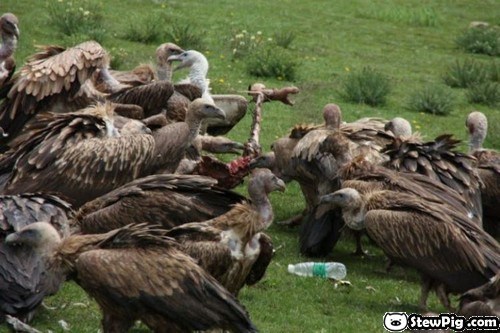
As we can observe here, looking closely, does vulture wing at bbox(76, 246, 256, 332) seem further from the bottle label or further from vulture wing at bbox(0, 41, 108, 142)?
vulture wing at bbox(0, 41, 108, 142)

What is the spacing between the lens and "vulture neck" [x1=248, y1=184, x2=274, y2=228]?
8952 millimetres

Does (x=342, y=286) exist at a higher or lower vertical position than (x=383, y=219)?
lower

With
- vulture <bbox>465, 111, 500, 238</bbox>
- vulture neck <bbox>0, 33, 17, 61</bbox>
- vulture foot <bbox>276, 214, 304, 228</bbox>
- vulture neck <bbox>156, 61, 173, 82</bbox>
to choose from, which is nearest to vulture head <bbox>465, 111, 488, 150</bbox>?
vulture <bbox>465, 111, 500, 238</bbox>

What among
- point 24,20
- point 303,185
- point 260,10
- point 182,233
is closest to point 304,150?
point 303,185

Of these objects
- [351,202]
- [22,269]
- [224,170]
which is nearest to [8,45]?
[224,170]

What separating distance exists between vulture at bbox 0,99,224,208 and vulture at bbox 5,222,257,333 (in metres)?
2.77

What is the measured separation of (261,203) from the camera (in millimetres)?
9062

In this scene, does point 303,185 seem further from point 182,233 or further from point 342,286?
point 182,233

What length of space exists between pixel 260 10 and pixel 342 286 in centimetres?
1256

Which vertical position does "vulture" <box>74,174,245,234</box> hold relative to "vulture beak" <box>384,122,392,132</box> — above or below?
above

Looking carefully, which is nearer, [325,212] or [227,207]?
[227,207]

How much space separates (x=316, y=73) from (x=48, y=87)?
23.6ft

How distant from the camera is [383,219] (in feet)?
32.2

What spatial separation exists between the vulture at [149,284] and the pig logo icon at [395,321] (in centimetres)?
157
